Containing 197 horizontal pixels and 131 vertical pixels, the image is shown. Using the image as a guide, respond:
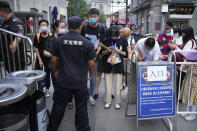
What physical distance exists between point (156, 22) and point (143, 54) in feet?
55.9

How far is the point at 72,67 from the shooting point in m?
2.62

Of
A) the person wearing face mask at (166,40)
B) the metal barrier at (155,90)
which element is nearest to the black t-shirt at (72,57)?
the metal barrier at (155,90)

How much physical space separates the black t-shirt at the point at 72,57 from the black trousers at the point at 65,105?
107 millimetres

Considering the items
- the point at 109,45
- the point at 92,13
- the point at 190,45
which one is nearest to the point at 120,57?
the point at 109,45

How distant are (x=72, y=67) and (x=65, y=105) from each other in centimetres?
64

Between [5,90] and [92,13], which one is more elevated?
[92,13]

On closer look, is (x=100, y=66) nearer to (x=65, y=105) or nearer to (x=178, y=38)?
(x=65, y=105)

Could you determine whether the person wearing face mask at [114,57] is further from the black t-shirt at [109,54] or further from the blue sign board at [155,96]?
the blue sign board at [155,96]

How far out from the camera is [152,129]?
3.20 meters

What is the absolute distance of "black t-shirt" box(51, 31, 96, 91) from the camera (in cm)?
255

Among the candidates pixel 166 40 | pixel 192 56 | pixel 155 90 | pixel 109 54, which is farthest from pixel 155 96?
pixel 166 40

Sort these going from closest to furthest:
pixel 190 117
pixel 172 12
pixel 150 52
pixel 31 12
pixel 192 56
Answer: pixel 192 56
pixel 190 117
pixel 150 52
pixel 31 12
pixel 172 12

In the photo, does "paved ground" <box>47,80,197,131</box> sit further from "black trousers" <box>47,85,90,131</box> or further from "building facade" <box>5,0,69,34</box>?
"building facade" <box>5,0,69,34</box>

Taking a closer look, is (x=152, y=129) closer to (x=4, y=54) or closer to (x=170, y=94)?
(x=170, y=94)
